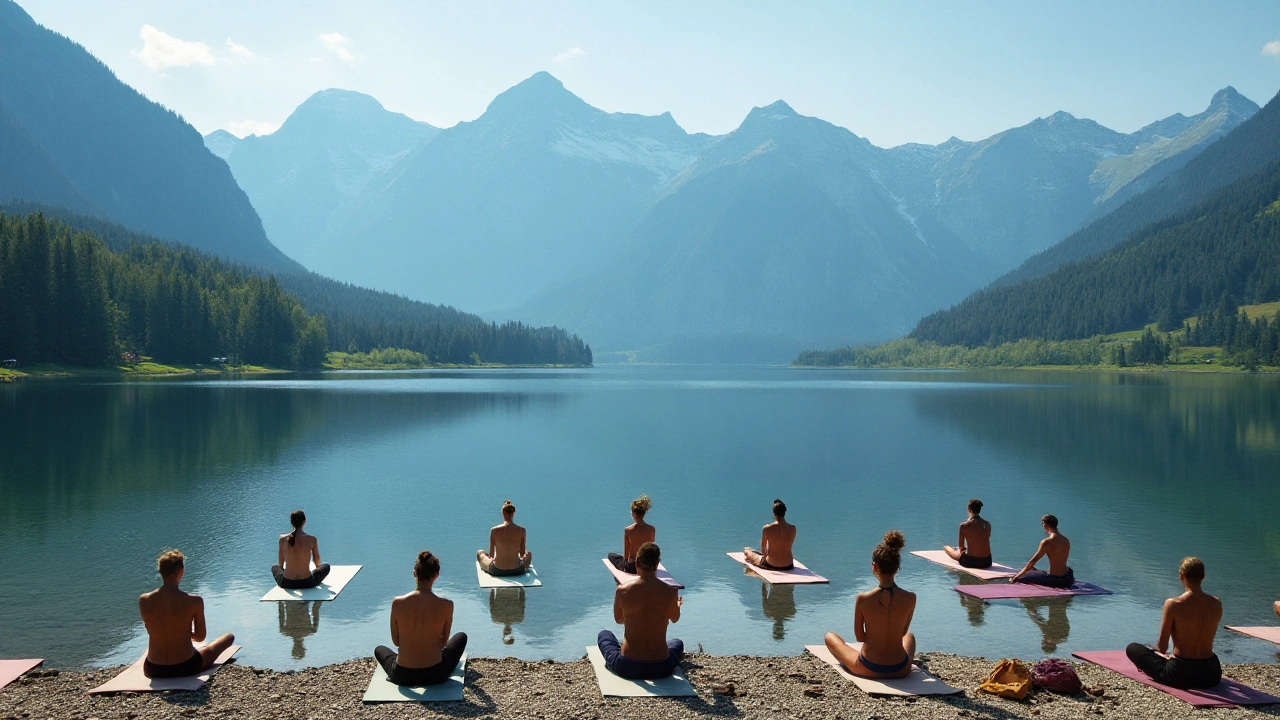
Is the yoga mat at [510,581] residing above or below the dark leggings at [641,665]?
below

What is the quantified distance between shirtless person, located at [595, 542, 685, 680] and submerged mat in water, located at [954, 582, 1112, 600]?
10.8m

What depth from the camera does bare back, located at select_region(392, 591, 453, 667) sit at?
1398 centimetres

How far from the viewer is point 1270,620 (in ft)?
66.8

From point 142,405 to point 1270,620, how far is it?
83.6 meters

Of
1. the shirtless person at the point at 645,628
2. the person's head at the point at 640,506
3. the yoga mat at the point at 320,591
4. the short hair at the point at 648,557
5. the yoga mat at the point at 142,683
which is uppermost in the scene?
the short hair at the point at 648,557

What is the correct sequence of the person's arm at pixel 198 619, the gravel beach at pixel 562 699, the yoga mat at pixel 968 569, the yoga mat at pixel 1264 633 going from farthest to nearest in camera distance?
the yoga mat at pixel 968 569
the yoga mat at pixel 1264 633
the person's arm at pixel 198 619
the gravel beach at pixel 562 699

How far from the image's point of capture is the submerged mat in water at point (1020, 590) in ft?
72.1

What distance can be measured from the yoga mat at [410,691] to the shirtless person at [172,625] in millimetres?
3055

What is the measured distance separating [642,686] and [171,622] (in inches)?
308

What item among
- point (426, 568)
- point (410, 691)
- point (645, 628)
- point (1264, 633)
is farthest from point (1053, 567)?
point (426, 568)

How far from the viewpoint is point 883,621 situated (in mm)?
14328

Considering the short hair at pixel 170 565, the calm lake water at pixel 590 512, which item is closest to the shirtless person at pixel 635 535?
the calm lake water at pixel 590 512

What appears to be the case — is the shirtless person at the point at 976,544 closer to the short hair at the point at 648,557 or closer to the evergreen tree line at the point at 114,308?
the short hair at the point at 648,557

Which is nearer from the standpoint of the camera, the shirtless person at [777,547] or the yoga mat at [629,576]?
the yoga mat at [629,576]
